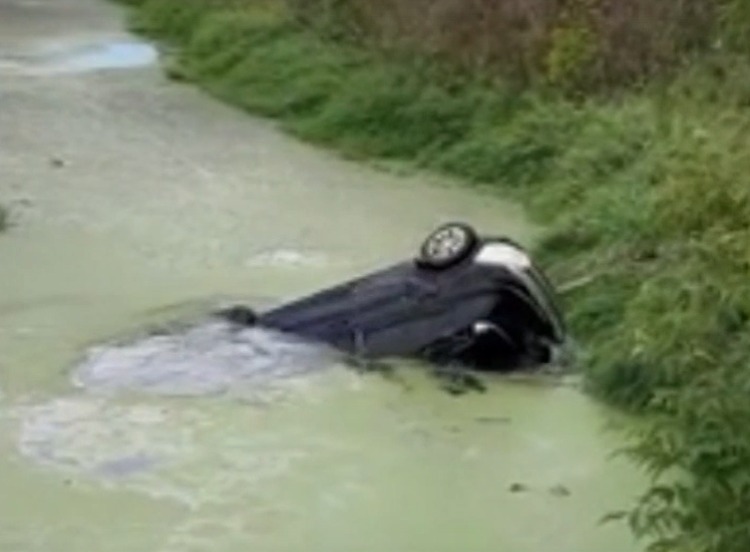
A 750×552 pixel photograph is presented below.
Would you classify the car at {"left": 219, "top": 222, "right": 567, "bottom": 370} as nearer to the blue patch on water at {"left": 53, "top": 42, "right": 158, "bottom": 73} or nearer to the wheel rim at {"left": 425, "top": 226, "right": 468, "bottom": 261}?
the wheel rim at {"left": 425, "top": 226, "right": 468, "bottom": 261}

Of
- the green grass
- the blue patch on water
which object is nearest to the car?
the green grass

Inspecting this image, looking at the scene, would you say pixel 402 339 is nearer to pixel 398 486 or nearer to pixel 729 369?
pixel 398 486

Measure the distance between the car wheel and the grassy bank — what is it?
48 centimetres

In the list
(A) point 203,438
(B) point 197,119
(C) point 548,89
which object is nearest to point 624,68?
(C) point 548,89

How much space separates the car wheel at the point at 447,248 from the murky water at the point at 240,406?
16.7 inches

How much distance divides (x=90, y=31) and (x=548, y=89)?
604 cm

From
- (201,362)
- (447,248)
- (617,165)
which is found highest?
(617,165)

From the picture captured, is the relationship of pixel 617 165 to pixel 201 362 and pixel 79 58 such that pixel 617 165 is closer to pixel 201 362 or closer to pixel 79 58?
pixel 201 362

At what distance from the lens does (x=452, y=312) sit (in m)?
6.52

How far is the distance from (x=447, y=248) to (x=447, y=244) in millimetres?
24

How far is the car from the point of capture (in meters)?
6.45

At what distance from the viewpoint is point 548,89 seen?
33.2 ft

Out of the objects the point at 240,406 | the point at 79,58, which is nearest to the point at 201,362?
the point at 240,406

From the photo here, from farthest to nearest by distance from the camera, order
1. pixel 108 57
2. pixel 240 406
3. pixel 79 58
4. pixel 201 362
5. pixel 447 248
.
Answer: pixel 108 57, pixel 79 58, pixel 447 248, pixel 201 362, pixel 240 406
